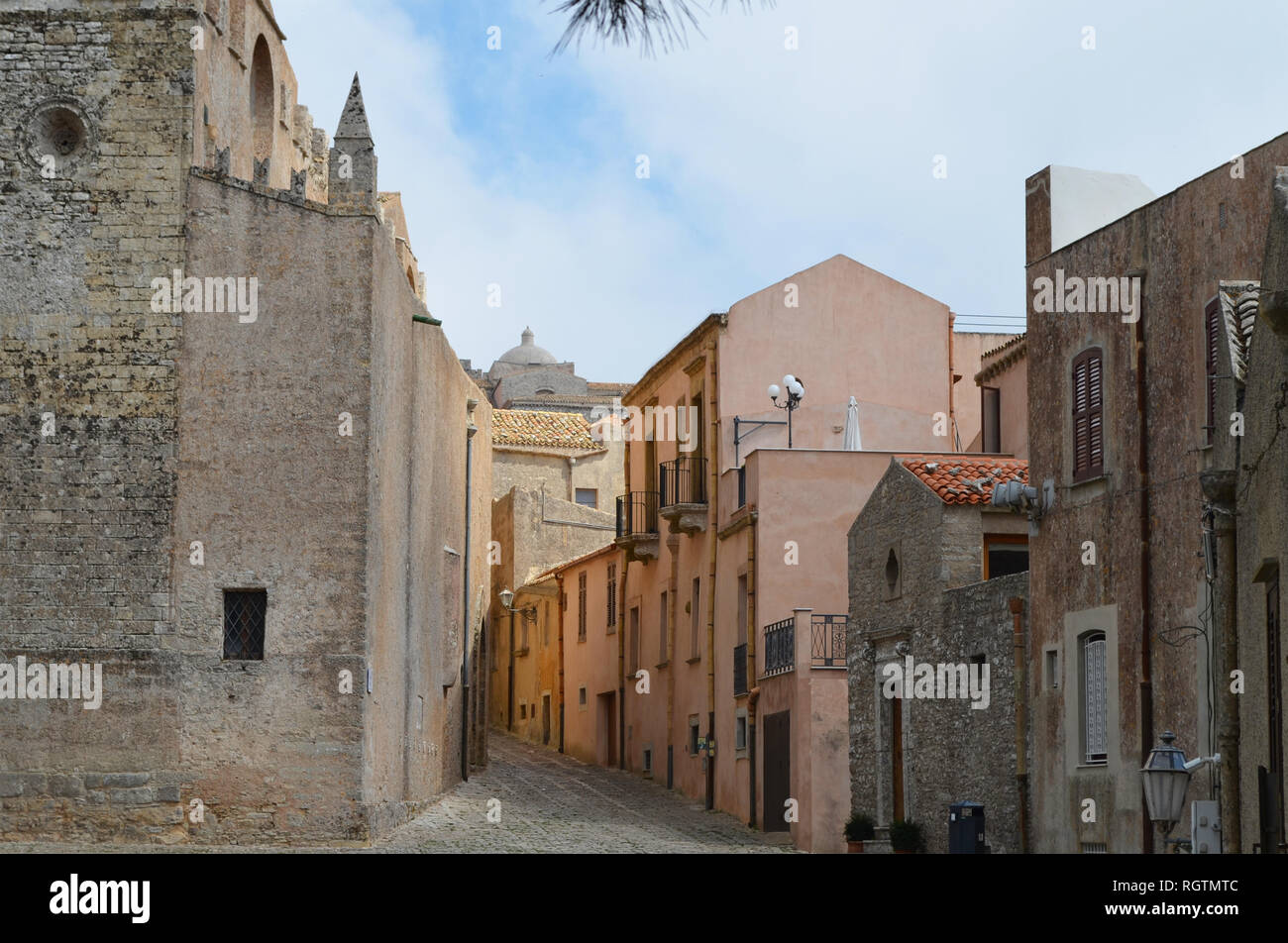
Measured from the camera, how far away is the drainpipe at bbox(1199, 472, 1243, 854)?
14086mm

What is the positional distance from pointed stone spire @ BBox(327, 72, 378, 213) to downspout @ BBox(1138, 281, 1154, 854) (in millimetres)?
10291

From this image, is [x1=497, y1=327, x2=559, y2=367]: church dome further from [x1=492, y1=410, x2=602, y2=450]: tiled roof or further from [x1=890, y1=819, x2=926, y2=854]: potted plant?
[x1=890, y1=819, x2=926, y2=854]: potted plant

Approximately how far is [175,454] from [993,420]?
53.5 feet

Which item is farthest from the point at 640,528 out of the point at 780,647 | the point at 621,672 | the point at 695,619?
the point at 780,647

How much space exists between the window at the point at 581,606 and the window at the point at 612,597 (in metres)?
2.50

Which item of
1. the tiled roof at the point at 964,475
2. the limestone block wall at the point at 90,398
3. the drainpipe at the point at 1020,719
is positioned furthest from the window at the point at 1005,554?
the limestone block wall at the point at 90,398

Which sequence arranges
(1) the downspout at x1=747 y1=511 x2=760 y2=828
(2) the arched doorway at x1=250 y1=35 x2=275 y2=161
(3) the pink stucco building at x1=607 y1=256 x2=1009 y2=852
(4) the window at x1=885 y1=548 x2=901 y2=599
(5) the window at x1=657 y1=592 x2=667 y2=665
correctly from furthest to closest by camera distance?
(5) the window at x1=657 y1=592 x2=667 y2=665 → (1) the downspout at x1=747 y1=511 x2=760 y2=828 → (3) the pink stucco building at x1=607 y1=256 x2=1009 y2=852 → (2) the arched doorway at x1=250 y1=35 x2=275 y2=161 → (4) the window at x1=885 y1=548 x2=901 y2=599

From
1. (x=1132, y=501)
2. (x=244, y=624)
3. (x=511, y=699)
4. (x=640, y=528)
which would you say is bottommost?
(x=511, y=699)

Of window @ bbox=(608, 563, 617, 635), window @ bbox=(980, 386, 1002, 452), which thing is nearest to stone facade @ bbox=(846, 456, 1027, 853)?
window @ bbox=(980, 386, 1002, 452)

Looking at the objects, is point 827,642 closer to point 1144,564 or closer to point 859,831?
point 859,831

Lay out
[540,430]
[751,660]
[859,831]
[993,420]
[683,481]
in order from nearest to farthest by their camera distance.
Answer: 1. [859,831]
2. [751,660]
3. [993,420]
4. [683,481]
5. [540,430]

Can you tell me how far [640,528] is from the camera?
130 ft

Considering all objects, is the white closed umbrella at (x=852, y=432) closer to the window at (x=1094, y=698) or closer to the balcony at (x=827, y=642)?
the balcony at (x=827, y=642)
